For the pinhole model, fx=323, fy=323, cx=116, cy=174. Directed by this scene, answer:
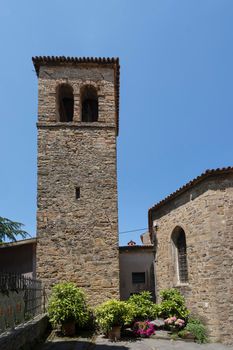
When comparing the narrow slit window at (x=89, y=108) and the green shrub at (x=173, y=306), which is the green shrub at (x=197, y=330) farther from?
the narrow slit window at (x=89, y=108)

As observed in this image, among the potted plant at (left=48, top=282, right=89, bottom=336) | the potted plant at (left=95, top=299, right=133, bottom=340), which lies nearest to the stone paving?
the potted plant at (left=95, top=299, right=133, bottom=340)

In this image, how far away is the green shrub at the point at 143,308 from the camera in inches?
433

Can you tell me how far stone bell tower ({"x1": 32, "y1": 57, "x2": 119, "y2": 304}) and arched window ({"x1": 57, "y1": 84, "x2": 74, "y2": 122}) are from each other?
0.40ft

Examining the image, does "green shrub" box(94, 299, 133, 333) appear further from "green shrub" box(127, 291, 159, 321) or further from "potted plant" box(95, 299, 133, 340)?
"green shrub" box(127, 291, 159, 321)

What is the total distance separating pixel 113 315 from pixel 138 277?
6.02 metres

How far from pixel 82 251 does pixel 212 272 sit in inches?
181

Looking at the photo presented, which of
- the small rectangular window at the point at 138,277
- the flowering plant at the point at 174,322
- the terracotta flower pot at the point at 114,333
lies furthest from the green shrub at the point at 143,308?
the small rectangular window at the point at 138,277

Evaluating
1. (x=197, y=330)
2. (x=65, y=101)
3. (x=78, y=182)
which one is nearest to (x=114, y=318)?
(x=197, y=330)

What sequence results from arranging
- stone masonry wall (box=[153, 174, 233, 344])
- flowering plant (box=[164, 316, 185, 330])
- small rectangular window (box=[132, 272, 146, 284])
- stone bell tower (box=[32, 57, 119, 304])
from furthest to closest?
small rectangular window (box=[132, 272, 146, 284]), stone bell tower (box=[32, 57, 119, 304]), flowering plant (box=[164, 316, 185, 330]), stone masonry wall (box=[153, 174, 233, 344])

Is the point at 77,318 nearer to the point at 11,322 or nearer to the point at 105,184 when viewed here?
the point at 11,322

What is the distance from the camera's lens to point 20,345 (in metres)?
7.52

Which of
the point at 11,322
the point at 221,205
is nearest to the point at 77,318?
the point at 11,322

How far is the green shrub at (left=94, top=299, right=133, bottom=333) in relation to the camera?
32.2ft

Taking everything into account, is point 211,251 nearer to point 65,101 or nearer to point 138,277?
point 138,277
